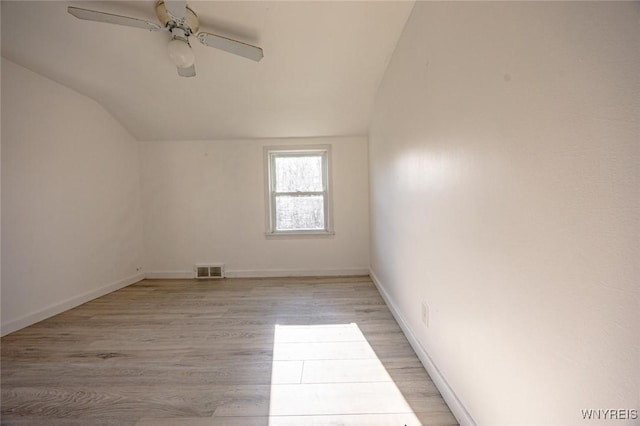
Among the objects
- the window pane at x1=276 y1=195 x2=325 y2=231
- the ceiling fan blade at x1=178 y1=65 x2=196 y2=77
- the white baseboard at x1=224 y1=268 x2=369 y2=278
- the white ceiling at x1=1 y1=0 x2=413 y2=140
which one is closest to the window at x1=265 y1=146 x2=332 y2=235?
the window pane at x1=276 y1=195 x2=325 y2=231

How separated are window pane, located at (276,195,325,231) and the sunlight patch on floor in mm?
1963

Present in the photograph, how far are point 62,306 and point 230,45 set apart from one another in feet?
9.91

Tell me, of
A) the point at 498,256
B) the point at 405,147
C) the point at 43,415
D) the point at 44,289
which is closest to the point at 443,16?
the point at 405,147

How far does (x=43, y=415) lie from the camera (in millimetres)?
1314

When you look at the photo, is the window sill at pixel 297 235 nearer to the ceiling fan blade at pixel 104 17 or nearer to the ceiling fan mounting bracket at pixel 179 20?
the ceiling fan mounting bracket at pixel 179 20

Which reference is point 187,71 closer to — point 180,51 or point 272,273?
point 180,51

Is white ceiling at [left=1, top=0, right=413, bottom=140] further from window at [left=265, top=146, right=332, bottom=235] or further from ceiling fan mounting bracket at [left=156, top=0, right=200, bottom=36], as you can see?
window at [left=265, top=146, right=332, bottom=235]

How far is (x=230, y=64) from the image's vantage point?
2494 millimetres

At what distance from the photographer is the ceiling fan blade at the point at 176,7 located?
5.03ft

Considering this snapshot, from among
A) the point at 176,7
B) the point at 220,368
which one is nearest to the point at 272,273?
the point at 220,368

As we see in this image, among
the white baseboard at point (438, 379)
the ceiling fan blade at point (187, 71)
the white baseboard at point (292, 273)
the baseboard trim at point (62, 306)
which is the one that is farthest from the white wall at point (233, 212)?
the white baseboard at point (438, 379)

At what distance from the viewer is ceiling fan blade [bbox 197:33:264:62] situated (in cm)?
183

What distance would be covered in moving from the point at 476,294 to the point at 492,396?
36 centimetres

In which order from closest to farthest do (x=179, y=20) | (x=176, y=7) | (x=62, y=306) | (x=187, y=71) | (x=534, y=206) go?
(x=534, y=206) → (x=176, y=7) → (x=179, y=20) → (x=187, y=71) → (x=62, y=306)
